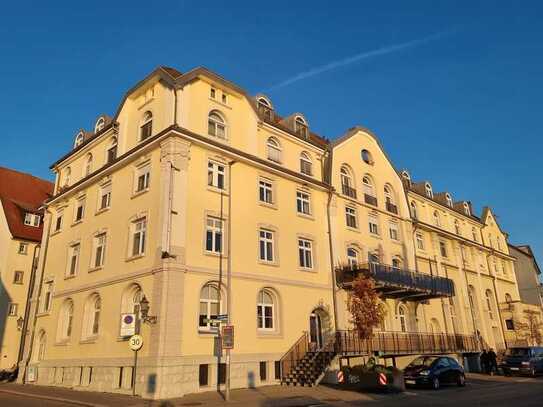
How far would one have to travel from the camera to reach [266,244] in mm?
24688

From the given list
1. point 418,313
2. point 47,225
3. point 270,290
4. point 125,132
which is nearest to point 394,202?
point 418,313

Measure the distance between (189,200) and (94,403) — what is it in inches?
373

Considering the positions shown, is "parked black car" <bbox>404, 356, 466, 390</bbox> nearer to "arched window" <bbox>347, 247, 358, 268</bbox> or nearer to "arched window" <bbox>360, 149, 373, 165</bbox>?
"arched window" <bbox>347, 247, 358, 268</bbox>

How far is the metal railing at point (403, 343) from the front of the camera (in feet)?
80.0

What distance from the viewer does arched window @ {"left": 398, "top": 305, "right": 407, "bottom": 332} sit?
3153cm

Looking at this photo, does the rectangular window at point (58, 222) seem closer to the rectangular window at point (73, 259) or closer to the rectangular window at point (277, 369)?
the rectangular window at point (73, 259)

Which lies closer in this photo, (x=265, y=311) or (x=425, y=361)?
(x=425, y=361)

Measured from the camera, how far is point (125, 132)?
1040 inches

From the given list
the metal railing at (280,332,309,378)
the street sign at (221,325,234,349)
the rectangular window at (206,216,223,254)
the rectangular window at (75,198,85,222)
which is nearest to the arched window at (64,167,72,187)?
the rectangular window at (75,198,85,222)

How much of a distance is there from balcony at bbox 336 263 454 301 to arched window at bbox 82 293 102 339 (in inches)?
543

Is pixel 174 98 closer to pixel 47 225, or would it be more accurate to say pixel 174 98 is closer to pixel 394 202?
pixel 47 225

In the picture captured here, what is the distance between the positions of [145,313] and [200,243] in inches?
171

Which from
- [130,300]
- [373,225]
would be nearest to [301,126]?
[373,225]

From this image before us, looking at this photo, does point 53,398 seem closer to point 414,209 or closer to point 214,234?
point 214,234
